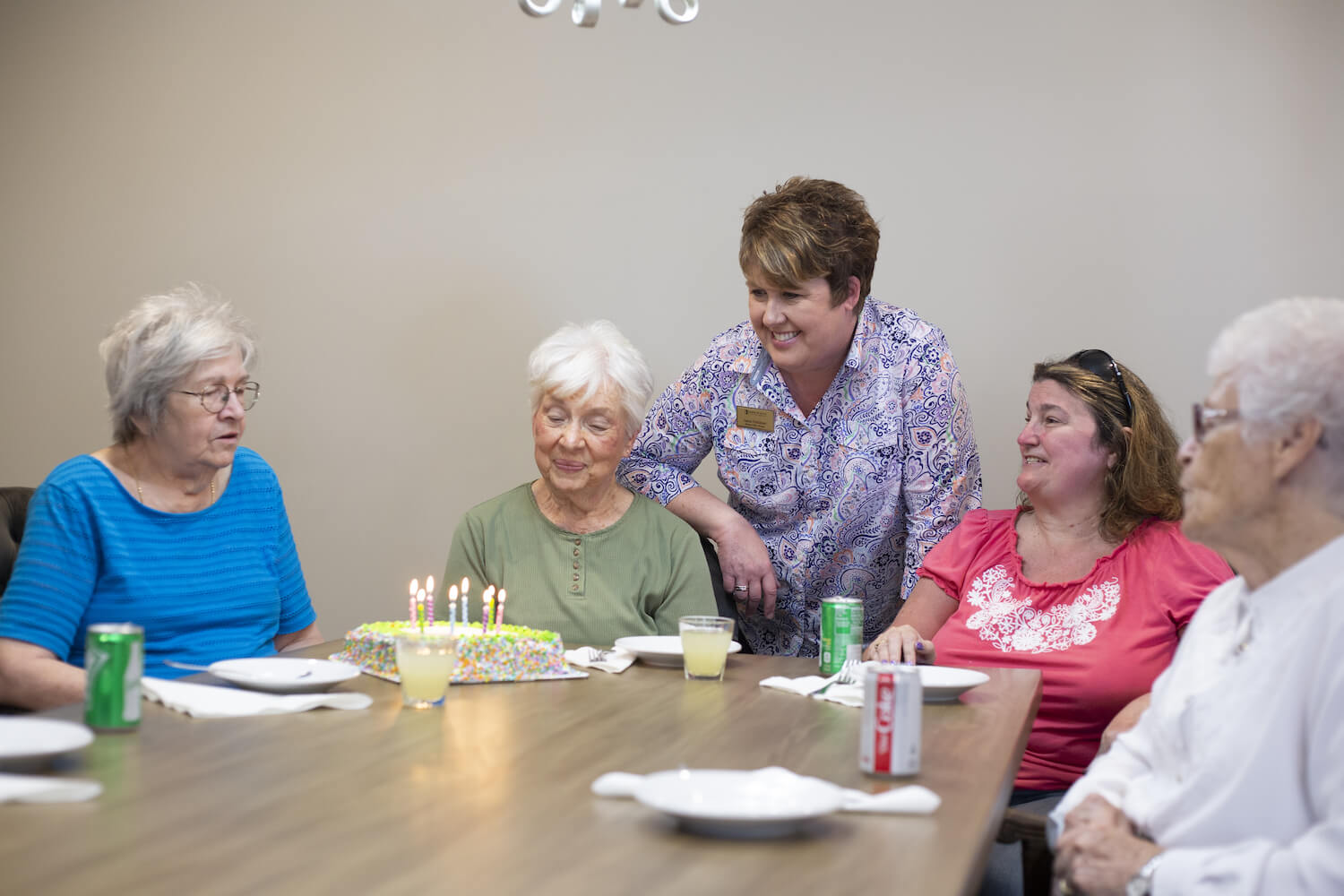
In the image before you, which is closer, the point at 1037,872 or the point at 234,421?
the point at 1037,872

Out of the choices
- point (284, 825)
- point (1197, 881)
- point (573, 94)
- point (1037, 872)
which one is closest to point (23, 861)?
point (284, 825)

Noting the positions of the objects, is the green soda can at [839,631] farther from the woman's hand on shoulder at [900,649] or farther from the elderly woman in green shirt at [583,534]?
the elderly woman in green shirt at [583,534]

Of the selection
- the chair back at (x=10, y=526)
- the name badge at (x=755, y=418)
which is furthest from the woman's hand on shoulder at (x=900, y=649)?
the chair back at (x=10, y=526)

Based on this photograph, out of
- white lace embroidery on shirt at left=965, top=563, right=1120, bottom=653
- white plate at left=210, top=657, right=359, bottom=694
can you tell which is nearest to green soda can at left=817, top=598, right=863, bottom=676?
white lace embroidery on shirt at left=965, top=563, right=1120, bottom=653

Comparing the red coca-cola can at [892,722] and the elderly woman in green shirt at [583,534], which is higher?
the elderly woman in green shirt at [583,534]

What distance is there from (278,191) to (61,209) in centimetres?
79

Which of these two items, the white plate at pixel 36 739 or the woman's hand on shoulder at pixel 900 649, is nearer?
the white plate at pixel 36 739

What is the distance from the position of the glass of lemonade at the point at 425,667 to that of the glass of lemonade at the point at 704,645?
1.49 ft

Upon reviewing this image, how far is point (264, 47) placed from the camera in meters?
3.92

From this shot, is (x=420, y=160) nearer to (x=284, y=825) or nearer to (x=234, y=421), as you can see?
(x=234, y=421)

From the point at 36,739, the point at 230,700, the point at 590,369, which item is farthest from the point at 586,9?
the point at 36,739

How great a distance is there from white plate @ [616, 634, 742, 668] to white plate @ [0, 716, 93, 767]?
0.99 metres

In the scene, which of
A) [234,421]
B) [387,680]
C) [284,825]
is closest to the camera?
[284,825]

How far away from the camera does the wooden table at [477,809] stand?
105 cm
